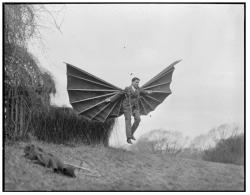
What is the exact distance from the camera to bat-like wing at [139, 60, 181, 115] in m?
10.3

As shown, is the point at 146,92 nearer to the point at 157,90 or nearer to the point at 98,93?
the point at 157,90

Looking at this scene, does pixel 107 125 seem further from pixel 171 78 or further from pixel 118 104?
pixel 171 78

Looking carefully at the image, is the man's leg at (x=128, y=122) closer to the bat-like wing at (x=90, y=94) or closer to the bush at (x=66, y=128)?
the bat-like wing at (x=90, y=94)

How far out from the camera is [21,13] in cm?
840

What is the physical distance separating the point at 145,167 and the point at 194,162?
190 cm

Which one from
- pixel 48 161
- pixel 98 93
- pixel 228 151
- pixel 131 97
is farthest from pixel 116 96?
pixel 228 151

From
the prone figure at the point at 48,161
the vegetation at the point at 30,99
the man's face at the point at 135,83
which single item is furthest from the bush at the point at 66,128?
the prone figure at the point at 48,161

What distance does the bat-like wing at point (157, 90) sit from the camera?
33.7 ft

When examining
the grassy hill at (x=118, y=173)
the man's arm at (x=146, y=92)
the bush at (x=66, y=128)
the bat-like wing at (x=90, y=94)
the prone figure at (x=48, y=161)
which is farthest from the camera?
the bush at (x=66, y=128)

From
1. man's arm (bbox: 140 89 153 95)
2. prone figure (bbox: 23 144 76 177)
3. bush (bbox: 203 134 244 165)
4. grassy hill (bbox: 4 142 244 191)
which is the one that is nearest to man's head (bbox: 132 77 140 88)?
man's arm (bbox: 140 89 153 95)

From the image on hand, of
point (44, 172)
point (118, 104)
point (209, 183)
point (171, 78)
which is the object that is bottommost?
point (209, 183)

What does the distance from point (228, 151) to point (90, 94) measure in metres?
5.65

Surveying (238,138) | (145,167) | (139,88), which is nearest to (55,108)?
(139,88)

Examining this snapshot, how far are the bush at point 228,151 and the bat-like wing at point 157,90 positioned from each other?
3.20 meters
